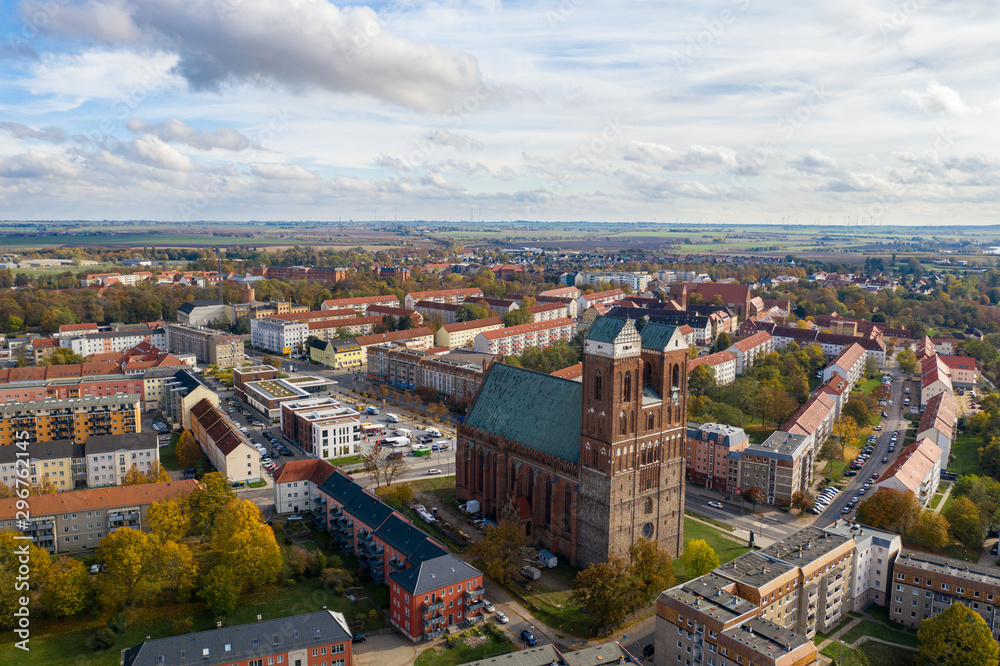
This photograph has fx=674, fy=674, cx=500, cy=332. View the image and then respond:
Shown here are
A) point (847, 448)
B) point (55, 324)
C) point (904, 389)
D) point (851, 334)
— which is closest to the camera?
point (847, 448)

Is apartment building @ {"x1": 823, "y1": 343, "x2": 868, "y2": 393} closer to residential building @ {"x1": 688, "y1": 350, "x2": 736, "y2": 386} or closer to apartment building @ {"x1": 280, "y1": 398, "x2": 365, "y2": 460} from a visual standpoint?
residential building @ {"x1": 688, "y1": 350, "x2": 736, "y2": 386}

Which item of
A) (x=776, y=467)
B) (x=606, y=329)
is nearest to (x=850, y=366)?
(x=776, y=467)

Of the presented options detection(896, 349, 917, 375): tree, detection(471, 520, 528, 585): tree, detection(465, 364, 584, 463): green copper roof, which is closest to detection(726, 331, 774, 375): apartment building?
detection(896, 349, 917, 375): tree

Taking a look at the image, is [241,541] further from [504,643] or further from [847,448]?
[847,448]

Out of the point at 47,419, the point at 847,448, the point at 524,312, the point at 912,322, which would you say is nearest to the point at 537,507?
the point at 847,448

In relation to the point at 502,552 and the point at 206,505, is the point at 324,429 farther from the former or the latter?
the point at 502,552

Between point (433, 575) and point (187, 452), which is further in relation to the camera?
point (187, 452)
